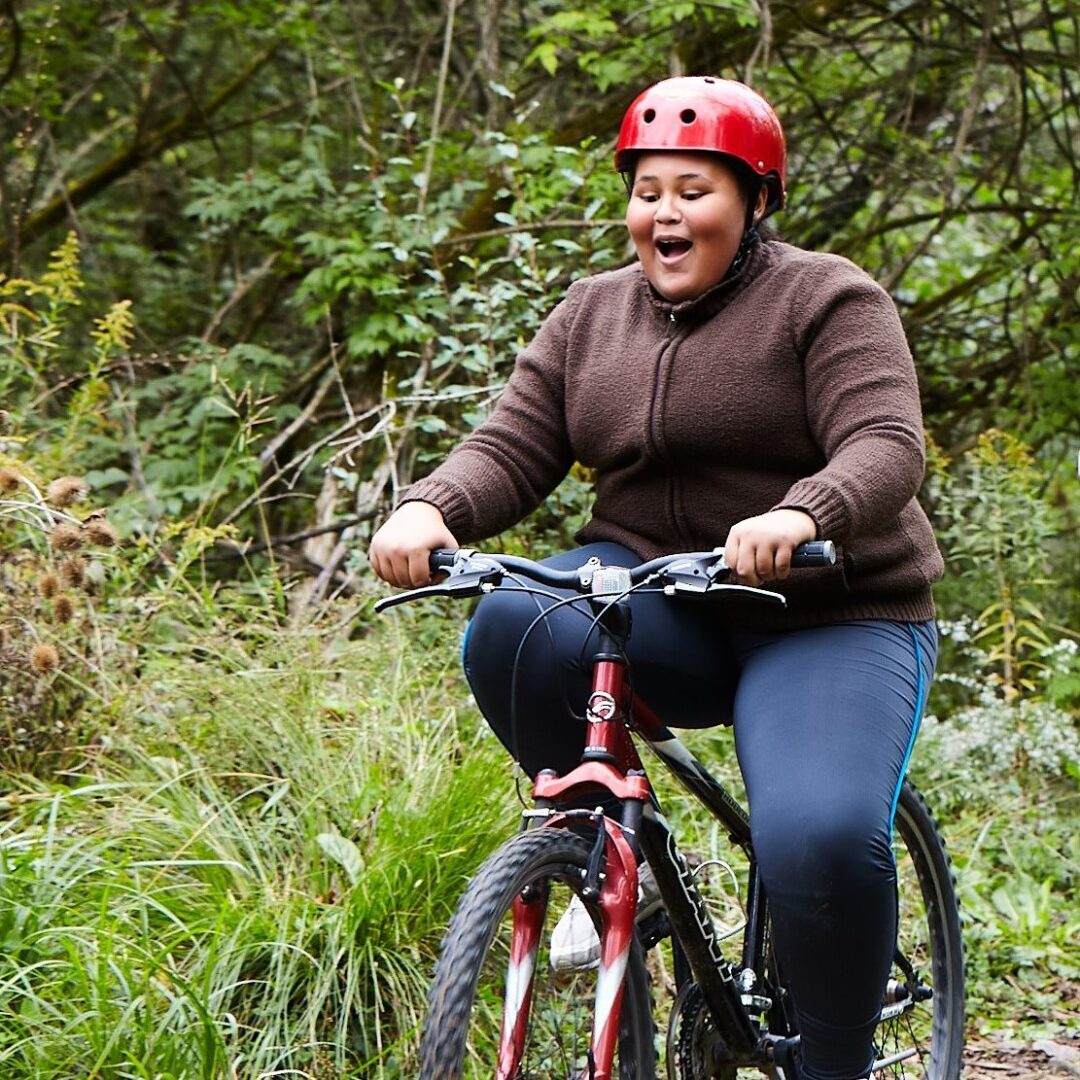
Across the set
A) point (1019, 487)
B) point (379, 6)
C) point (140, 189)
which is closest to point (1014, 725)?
point (1019, 487)

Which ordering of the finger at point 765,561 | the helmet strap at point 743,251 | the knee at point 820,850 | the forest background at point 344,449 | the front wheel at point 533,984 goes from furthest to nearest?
the forest background at point 344,449 < the helmet strap at point 743,251 < the knee at point 820,850 < the finger at point 765,561 < the front wheel at point 533,984

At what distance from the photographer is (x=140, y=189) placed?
9125 mm

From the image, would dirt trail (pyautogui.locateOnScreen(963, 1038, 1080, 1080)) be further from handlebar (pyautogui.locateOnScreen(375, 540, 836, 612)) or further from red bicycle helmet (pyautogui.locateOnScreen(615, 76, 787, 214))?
red bicycle helmet (pyautogui.locateOnScreen(615, 76, 787, 214))

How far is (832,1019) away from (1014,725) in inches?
111

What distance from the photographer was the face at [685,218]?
251 centimetres

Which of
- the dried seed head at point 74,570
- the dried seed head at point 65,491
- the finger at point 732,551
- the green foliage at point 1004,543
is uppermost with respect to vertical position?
the green foliage at point 1004,543

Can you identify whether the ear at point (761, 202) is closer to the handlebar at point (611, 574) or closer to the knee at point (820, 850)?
the handlebar at point (611, 574)

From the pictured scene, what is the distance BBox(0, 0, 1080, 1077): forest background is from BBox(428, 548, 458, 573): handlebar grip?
0.89 metres

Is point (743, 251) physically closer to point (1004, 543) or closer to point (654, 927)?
point (654, 927)

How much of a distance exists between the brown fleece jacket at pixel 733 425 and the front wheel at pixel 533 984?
0.60m

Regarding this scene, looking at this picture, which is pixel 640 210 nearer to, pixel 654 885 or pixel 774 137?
pixel 774 137

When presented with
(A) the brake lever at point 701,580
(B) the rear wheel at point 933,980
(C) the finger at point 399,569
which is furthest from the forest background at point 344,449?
(A) the brake lever at point 701,580

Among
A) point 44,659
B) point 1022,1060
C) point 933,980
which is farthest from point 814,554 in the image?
point 1022,1060

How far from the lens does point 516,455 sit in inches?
104
